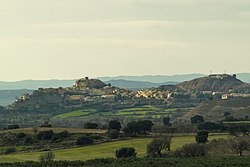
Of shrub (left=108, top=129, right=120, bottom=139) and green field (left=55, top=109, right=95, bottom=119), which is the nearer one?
shrub (left=108, top=129, right=120, bottom=139)

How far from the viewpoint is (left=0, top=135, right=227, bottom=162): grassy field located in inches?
2665

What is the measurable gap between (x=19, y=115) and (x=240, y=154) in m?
143

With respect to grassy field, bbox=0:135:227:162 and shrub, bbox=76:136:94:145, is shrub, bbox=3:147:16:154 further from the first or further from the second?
shrub, bbox=76:136:94:145

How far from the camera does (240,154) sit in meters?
64.1

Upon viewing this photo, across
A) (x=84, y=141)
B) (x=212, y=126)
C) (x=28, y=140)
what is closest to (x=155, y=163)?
(x=84, y=141)

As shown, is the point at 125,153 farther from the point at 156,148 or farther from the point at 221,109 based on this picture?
the point at 221,109

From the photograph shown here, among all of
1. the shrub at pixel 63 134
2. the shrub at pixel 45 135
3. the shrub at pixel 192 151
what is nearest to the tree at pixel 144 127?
the shrub at pixel 63 134

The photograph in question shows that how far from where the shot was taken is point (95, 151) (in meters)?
73.7

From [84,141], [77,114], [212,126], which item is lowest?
[77,114]

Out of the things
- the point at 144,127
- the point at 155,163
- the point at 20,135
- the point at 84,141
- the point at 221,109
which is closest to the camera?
the point at 155,163

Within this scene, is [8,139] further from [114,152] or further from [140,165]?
[140,165]

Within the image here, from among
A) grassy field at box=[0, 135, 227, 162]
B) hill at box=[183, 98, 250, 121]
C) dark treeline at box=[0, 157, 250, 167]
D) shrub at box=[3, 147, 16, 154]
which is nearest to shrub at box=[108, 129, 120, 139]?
Result: grassy field at box=[0, 135, 227, 162]

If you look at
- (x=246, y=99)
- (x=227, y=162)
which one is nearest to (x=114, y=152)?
(x=227, y=162)

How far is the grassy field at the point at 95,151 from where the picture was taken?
67688 mm
